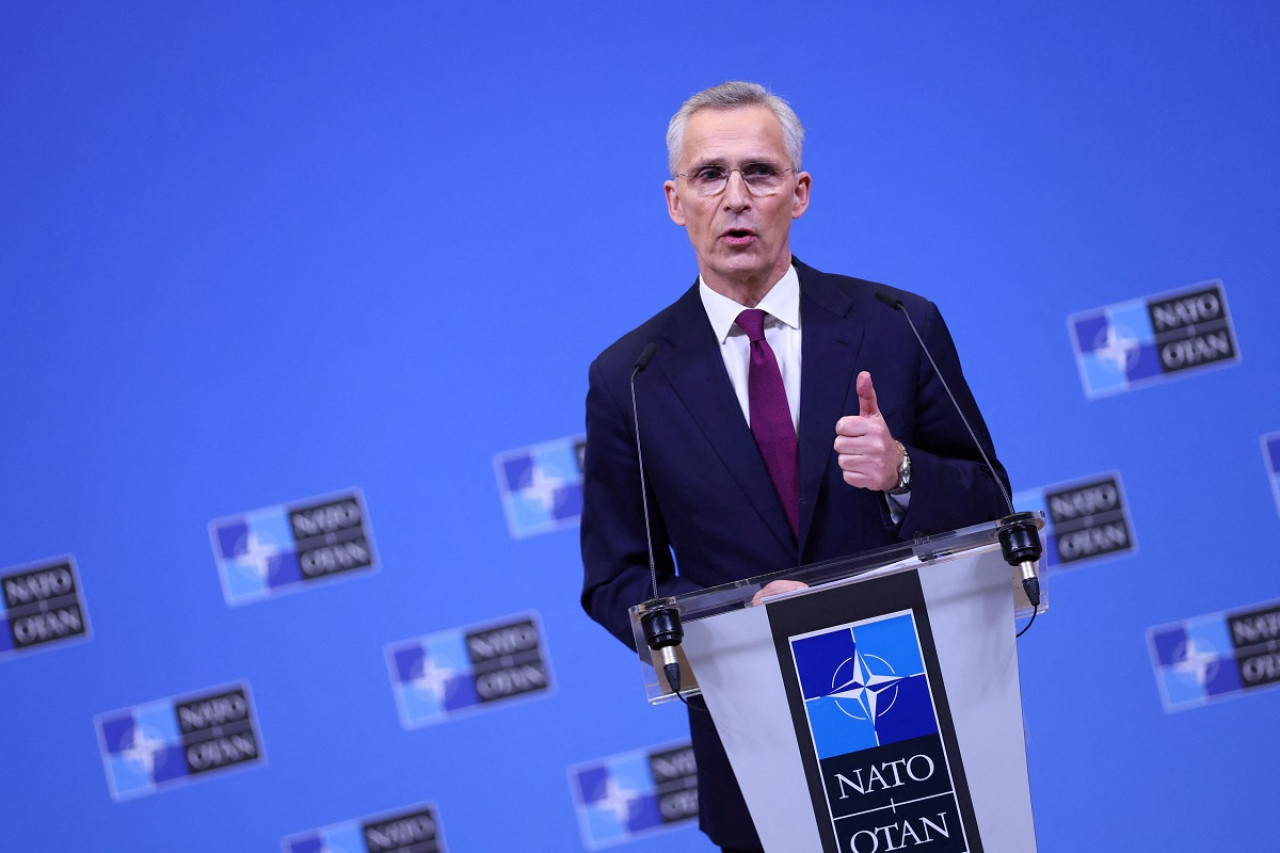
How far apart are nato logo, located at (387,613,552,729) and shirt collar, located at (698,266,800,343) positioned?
1.61 meters

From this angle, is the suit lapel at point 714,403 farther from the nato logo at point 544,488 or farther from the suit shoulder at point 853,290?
the nato logo at point 544,488

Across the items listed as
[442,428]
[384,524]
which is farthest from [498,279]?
[384,524]

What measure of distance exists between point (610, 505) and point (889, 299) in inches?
19.0

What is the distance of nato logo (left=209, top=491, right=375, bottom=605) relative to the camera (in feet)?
11.1

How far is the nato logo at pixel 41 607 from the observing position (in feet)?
11.2

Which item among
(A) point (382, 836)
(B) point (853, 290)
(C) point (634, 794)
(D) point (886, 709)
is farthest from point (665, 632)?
(A) point (382, 836)

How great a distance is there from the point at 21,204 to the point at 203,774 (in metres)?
1.49

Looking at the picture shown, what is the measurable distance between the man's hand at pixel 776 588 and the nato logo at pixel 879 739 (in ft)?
0.18

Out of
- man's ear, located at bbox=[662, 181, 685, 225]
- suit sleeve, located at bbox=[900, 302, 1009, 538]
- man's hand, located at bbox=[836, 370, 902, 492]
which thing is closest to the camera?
man's hand, located at bbox=[836, 370, 902, 492]

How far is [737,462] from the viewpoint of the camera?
6.01 ft

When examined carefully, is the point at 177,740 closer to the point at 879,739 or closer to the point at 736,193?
the point at 736,193

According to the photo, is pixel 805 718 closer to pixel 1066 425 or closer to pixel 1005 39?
pixel 1066 425

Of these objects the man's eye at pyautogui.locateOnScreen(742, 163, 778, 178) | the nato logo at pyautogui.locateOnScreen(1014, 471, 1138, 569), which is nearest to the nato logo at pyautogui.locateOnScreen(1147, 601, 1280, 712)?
the nato logo at pyautogui.locateOnScreen(1014, 471, 1138, 569)

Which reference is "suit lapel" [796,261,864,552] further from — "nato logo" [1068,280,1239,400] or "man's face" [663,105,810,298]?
"nato logo" [1068,280,1239,400]
